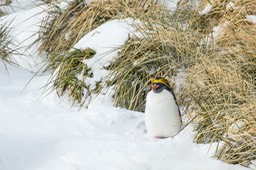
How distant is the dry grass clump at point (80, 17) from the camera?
240 inches

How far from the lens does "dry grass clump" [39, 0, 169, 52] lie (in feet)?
20.0

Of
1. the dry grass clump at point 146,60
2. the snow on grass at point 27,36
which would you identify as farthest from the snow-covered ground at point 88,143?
the snow on grass at point 27,36

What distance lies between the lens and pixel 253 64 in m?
4.69

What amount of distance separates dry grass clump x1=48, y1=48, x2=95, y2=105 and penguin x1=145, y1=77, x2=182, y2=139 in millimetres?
1108

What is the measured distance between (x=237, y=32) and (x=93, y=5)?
1721mm

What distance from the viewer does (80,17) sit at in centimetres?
639

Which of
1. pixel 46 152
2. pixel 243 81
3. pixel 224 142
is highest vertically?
pixel 243 81

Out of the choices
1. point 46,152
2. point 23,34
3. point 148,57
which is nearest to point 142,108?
point 148,57

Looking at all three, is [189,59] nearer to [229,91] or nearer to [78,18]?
[229,91]

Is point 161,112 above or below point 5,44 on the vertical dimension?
below

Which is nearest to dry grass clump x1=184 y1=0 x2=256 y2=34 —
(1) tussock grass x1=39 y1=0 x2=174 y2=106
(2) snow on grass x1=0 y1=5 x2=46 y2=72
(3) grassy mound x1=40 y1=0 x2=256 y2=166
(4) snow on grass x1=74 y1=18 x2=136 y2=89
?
(3) grassy mound x1=40 y1=0 x2=256 y2=166

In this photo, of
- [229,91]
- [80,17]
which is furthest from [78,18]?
[229,91]

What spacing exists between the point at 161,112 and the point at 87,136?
1.77 feet

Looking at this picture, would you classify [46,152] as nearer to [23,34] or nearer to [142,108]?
[142,108]
